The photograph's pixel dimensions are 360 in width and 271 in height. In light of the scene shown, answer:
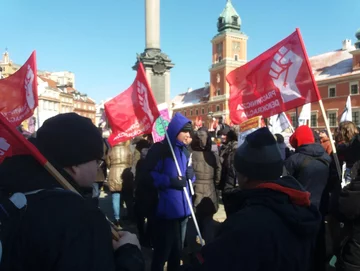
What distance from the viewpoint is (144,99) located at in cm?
431

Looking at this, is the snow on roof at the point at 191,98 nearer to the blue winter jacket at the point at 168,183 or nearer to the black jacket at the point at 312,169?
the black jacket at the point at 312,169

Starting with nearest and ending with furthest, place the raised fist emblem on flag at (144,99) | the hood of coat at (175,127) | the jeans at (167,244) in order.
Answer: the jeans at (167,244)
the hood of coat at (175,127)
the raised fist emblem on flag at (144,99)

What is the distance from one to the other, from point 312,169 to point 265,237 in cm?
254

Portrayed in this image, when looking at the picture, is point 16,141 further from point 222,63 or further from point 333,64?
point 222,63

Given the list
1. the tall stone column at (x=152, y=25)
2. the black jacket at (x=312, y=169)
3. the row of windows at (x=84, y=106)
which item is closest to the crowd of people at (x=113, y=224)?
the black jacket at (x=312, y=169)

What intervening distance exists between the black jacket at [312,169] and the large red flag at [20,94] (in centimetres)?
348

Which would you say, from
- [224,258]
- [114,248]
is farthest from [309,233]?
[114,248]

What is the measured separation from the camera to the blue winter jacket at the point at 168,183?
3453mm

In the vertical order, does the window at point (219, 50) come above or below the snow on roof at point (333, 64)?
above

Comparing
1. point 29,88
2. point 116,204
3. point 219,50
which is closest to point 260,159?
point 29,88

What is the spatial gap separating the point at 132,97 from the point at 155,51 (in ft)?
19.6

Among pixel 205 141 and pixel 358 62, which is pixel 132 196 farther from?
pixel 358 62

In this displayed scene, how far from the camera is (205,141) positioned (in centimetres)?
470

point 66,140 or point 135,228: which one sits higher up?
point 66,140
